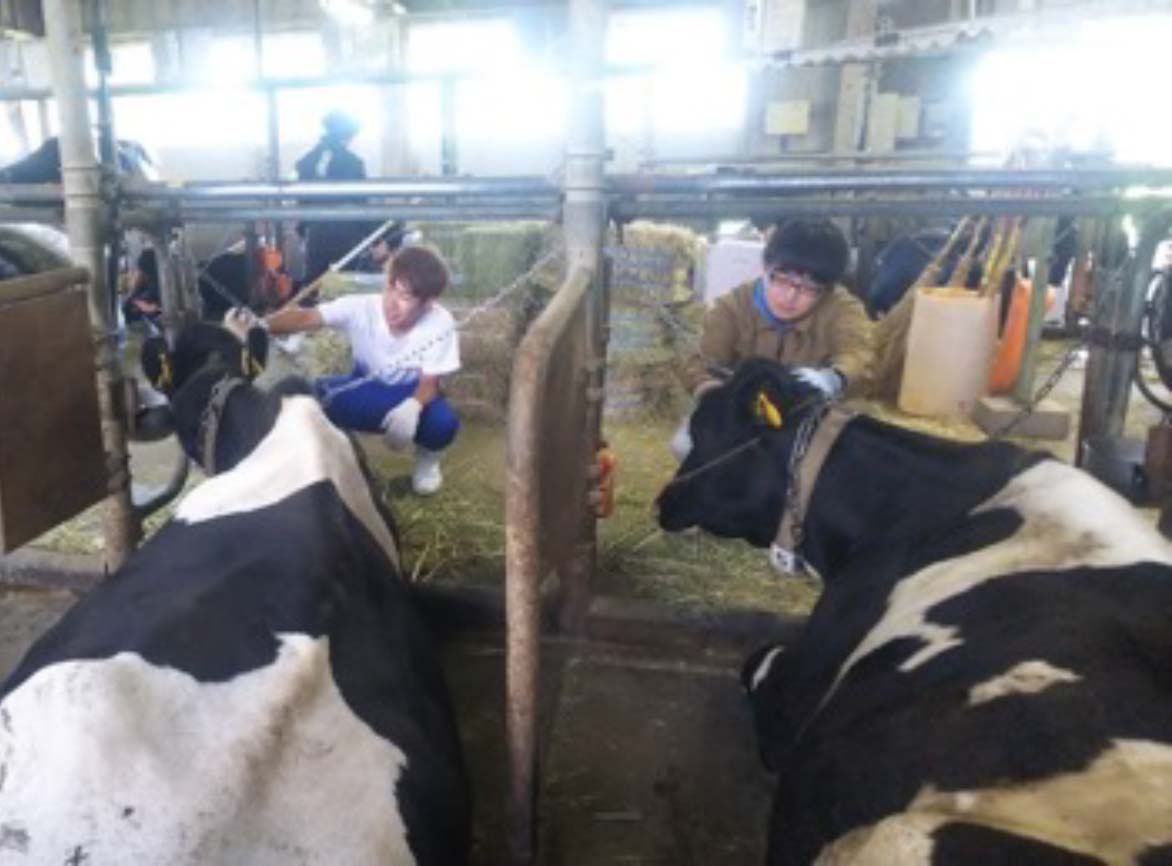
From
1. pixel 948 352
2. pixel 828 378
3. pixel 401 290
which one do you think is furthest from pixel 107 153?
pixel 948 352

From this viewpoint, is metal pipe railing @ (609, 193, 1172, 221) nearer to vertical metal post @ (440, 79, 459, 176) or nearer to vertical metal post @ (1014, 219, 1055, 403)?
vertical metal post @ (440, 79, 459, 176)

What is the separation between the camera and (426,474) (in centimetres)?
449

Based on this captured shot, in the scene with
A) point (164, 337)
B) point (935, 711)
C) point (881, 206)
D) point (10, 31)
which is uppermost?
point (10, 31)

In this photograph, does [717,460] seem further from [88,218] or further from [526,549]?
[88,218]

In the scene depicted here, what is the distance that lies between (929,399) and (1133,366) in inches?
117

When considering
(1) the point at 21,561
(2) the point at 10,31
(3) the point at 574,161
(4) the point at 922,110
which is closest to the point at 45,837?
(3) the point at 574,161

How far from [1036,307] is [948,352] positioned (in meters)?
0.53

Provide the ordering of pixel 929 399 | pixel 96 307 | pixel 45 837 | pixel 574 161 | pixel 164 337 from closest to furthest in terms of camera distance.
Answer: pixel 45 837 < pixel 574 161 < pixel 96 307 < pixel 164 337 < pixel 929 399

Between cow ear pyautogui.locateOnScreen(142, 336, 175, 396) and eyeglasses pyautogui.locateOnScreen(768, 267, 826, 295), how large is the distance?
2141mm

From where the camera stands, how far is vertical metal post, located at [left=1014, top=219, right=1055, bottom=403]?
5.27m

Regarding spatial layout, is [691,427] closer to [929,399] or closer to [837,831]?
[837,831]

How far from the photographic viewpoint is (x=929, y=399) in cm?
593

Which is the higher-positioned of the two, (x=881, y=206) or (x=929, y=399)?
(x=881, y=206)

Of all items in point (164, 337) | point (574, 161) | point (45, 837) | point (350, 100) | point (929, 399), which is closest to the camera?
point (45, 837)
